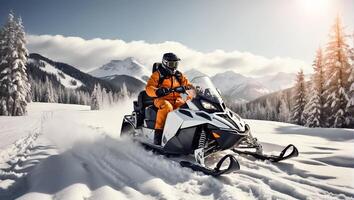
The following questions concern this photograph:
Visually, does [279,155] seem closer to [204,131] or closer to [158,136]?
[204,131]

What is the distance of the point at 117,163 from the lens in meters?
5.71

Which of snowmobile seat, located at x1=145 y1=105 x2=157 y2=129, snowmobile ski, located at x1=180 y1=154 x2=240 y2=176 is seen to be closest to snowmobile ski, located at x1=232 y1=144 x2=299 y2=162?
snowmobile ski, located at x1=180 y1=154 x2=240 y2=176

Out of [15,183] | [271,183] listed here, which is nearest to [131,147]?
[15,183]

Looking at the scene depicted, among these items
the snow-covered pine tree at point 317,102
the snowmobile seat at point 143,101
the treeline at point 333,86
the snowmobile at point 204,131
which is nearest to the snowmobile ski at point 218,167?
the snowmobile at point 204,131

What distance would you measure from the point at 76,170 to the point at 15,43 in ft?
104

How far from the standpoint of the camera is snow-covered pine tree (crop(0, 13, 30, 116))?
31.2 m

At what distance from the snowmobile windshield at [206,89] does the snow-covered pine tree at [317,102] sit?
77.6 feet

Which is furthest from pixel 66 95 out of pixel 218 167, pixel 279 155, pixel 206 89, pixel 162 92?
pixel 218 167

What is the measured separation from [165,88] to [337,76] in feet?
72.5

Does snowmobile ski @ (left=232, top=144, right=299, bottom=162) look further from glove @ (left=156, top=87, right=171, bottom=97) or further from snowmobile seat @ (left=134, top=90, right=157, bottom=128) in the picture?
snowmobile seat @ (left=134, top=90, right=157, bottom=128)

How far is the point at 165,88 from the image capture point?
644 centimetres

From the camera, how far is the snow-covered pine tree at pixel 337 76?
77.7ft

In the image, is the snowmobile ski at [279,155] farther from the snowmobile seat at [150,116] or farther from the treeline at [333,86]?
the treeline at [333,86]

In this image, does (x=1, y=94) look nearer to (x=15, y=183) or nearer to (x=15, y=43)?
(x=15, y=43)
